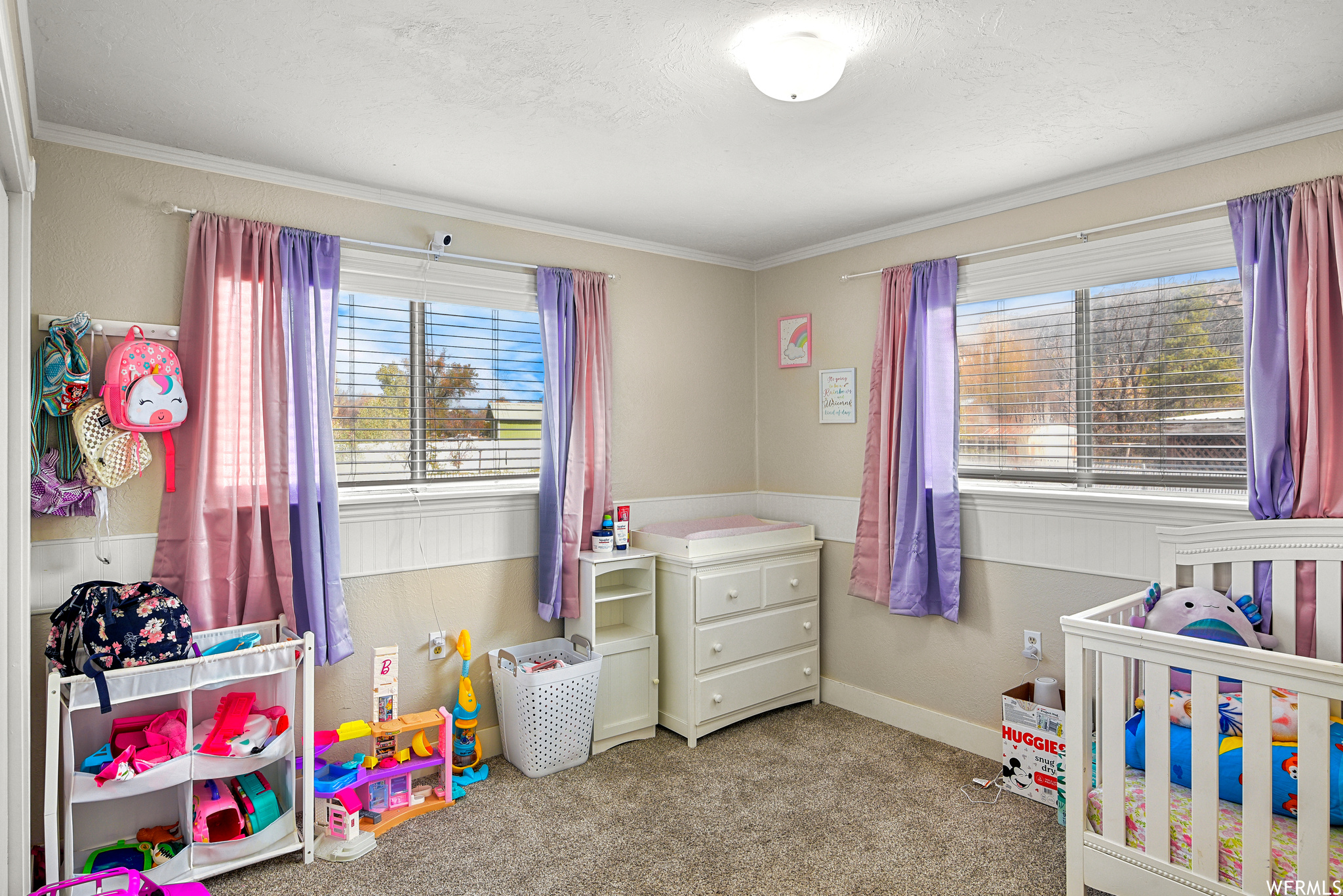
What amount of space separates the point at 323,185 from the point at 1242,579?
356 cm

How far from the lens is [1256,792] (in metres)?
1.76

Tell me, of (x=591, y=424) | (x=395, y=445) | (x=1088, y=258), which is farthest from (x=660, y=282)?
(x=1088, y=258)

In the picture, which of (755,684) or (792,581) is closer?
(755,684)

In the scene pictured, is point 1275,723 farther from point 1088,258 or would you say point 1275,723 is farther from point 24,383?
point 24,383

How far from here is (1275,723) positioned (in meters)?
2.09

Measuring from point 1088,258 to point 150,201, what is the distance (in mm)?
3429

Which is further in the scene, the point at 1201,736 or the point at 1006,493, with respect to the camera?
the point at 1006,493

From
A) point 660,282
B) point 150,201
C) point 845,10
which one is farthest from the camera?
point 660,282

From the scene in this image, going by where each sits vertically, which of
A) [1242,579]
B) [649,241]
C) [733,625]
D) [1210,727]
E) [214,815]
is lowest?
[214,815]

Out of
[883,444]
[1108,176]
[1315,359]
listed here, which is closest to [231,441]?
[883,444]

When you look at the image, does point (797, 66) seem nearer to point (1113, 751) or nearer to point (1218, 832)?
point (1113, 751)

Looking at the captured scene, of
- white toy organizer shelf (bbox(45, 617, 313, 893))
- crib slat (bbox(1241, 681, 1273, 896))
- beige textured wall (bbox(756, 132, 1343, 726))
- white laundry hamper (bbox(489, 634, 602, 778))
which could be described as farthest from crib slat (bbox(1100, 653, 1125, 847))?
white toy organizer shelf (bbox(45, 617, 313, 893))

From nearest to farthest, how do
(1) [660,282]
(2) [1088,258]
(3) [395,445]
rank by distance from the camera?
(2) [1088,258], (3) [395,445], (1) [660,282]

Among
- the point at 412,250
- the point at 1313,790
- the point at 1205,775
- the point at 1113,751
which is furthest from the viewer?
the point at 412,250
